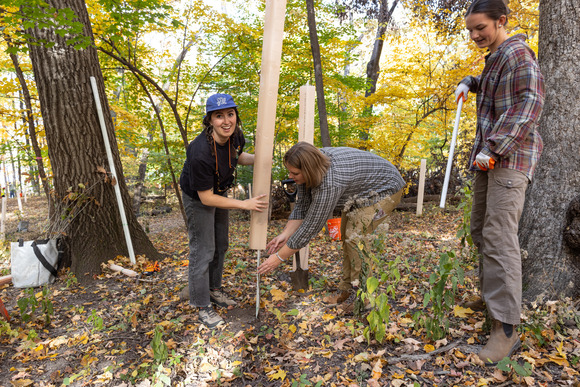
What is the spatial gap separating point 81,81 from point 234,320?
3.17m

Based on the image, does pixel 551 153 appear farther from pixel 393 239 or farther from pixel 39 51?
pixel 39 51

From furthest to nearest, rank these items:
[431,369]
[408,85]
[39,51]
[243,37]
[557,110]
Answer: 1. [408,85]
2. [243,37]
3. [39,51]
4. [557,110]
5. [431,369]

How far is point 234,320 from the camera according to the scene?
2.61 metres

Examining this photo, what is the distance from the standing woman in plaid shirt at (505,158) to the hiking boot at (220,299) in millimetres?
1914

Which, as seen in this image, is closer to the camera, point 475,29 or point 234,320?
point 475,29

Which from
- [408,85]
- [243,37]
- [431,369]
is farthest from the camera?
[408,85]

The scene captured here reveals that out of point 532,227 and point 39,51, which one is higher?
point 39,51

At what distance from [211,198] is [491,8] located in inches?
81.5

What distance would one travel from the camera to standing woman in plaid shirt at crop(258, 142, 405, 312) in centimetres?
224

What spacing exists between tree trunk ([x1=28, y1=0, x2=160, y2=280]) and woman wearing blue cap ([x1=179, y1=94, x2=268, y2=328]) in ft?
4.93

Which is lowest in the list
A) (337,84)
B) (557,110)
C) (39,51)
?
(557,110)

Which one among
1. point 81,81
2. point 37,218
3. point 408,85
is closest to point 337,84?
point 408,85

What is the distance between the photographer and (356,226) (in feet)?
8.39

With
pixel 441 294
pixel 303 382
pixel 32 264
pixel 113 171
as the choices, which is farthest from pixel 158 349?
pixel 113 171
